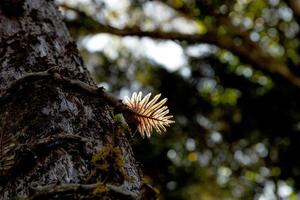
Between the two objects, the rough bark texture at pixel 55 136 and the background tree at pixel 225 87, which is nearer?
the rough bark texture at pixel 55 136

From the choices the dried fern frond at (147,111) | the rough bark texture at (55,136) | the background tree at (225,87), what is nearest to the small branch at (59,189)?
the rough bark texture at (55,136)

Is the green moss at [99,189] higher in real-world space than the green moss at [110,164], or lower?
lower

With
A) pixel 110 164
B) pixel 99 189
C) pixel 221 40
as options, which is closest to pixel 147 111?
pixel 110 164

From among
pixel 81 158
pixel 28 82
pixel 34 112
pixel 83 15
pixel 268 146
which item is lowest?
pixel 81 158

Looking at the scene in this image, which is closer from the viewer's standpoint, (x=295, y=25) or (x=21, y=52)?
(x=21, y=52)

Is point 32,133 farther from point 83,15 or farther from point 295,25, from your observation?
point 295,25

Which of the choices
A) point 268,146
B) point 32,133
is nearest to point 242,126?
point 268,146

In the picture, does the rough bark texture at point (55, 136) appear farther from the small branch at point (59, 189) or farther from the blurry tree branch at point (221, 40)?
the blurry tree branch at point (221, 40)
